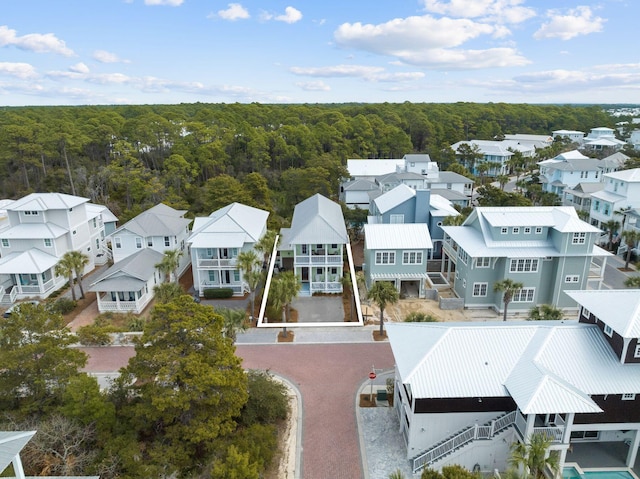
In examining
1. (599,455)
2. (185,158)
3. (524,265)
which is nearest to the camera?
(599,455)

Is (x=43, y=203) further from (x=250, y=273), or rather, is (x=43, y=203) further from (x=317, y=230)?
(x=317, y=230)

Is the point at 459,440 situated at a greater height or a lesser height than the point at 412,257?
lesser

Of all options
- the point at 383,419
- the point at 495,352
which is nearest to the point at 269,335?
the point at 383,419

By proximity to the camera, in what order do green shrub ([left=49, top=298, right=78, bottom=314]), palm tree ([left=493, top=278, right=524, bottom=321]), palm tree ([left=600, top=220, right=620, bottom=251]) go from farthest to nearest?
palm tree ([left=600, top=220, right=620, bottom=251]) < green shrub ([left=49, top=298, right=78, bottom=314]) < palm tree ([left=493, top=278, right=524, bottom=321])

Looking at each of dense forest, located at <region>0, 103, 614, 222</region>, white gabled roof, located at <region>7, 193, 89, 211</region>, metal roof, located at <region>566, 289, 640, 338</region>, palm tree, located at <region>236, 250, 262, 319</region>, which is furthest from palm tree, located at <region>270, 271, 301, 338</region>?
white gabled roof, located at <region>7, 193, 89, 211</region>

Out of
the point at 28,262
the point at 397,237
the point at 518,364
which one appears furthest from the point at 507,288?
the point at 28,262

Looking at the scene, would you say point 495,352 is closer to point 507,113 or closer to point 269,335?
point 269,335

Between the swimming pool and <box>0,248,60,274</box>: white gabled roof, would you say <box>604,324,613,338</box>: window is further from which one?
<box>0,248,60,274</box>: white gabled roof
